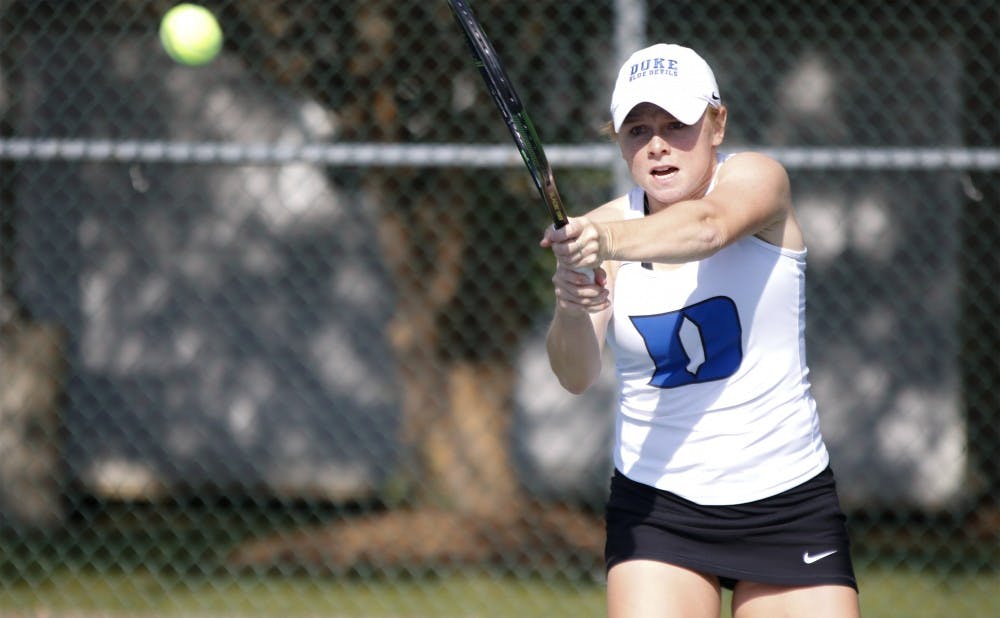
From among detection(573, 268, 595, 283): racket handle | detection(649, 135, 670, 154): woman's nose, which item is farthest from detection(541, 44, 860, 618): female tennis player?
detection(573, 268, 595, 283): racket handle

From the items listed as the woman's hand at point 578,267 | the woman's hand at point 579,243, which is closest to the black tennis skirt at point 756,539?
the woman's hand at point 578,267

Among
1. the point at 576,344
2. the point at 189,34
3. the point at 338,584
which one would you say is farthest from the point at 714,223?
the point at 338,584

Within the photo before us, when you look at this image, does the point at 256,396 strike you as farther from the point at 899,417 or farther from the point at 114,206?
the point at 899,417

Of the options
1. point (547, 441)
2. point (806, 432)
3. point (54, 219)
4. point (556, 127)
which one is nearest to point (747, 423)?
point (806, 432)

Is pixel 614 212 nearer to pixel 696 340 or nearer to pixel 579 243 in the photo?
pixel 696 340

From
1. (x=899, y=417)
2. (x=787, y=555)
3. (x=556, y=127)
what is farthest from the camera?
(x=899, y=417)

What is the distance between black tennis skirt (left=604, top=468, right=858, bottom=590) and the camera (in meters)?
2.95

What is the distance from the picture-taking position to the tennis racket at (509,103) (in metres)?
2.74

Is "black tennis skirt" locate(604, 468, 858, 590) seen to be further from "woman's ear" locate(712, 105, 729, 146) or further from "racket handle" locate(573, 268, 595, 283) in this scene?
"woman's ear" locate(712, 105, 729, 146)

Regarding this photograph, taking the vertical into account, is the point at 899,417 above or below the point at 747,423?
above

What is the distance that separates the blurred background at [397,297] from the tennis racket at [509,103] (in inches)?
80.6

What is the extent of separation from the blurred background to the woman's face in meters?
1.96

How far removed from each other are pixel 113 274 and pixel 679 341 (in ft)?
19.4

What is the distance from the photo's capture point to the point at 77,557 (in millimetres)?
6504
